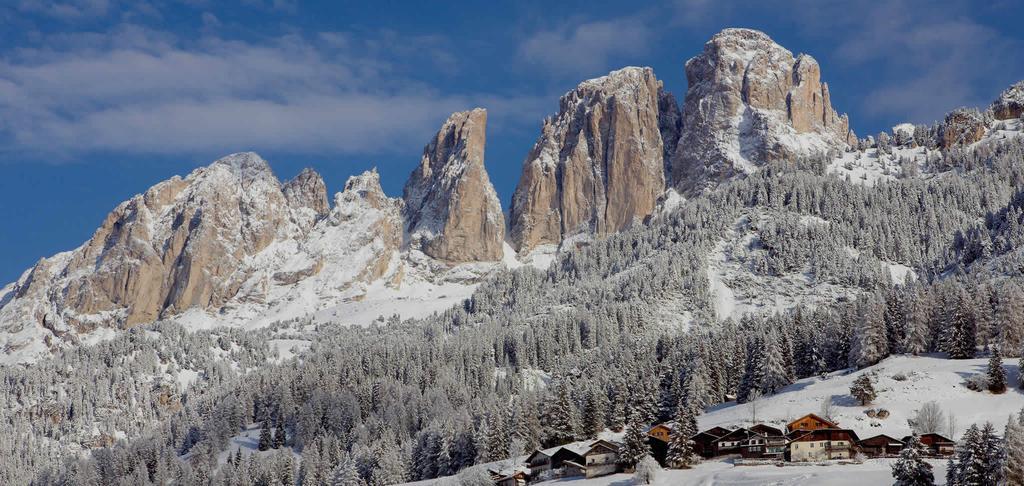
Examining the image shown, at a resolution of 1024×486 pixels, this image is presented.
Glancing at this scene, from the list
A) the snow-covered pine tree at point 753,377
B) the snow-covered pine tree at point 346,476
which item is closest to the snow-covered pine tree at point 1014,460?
the snow-covered pine tree at point 753,377

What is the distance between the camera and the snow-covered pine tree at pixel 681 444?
123 metres

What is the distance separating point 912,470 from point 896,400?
162 ft

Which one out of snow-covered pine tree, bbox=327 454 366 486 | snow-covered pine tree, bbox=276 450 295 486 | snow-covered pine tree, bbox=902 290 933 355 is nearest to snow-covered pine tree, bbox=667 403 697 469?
snow-covered pine tree, bbox=902 290 933 355

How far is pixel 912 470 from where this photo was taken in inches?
3428

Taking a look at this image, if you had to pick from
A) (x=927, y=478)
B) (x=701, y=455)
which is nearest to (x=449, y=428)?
(x=701, y=455)

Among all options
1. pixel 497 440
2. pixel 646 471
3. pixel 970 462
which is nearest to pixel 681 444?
pixel 646 471

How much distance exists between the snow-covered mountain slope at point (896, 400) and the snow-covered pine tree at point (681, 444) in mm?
9350

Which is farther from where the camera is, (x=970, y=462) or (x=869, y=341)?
(x=869, y=341)

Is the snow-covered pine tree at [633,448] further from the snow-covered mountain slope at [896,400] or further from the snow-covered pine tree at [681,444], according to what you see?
the snow-covered mountain slope at [896,400]

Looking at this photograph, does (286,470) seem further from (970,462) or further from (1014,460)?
(1014,460)

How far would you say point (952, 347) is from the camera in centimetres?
15050

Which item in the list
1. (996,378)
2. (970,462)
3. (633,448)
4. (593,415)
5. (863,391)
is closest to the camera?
(970,462)

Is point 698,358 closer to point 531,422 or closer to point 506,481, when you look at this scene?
point 531,422

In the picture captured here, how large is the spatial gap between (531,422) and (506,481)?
21451 mm
